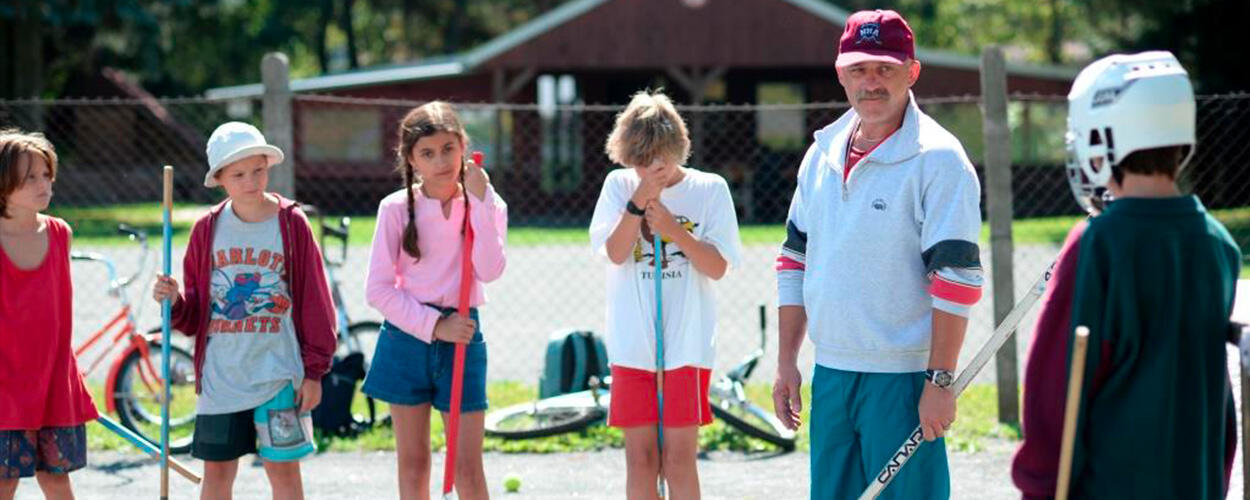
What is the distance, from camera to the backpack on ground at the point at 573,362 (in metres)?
7.14

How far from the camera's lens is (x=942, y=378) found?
3576 millimetres

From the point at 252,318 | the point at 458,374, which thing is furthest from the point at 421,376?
the point at 252,318

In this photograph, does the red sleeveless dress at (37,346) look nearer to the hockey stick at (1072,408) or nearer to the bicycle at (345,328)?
the bicycle at (345,328)

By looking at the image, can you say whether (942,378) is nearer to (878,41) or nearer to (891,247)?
(891,247)

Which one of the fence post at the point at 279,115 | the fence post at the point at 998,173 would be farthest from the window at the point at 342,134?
the fence post at the point at 998,173

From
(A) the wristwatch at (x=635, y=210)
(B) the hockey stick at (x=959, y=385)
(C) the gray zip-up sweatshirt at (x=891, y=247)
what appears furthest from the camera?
(A) the wristwatch at (x=635, y=210)

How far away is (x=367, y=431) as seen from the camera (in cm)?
709

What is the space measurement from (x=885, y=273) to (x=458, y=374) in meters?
1.64

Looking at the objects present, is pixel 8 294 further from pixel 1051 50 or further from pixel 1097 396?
pixel 1051 50

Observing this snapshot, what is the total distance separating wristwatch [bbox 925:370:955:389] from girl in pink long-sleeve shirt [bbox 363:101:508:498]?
1729 millimetres

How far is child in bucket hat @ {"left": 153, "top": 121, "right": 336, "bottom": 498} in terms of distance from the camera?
4695mm

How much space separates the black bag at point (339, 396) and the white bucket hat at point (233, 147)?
232 centimetres

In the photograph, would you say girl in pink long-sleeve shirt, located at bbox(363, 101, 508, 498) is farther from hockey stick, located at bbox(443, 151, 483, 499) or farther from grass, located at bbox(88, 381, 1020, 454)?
grass, located at bbox(88, 381, 1020, 454)

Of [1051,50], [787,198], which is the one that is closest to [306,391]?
[787,198]
